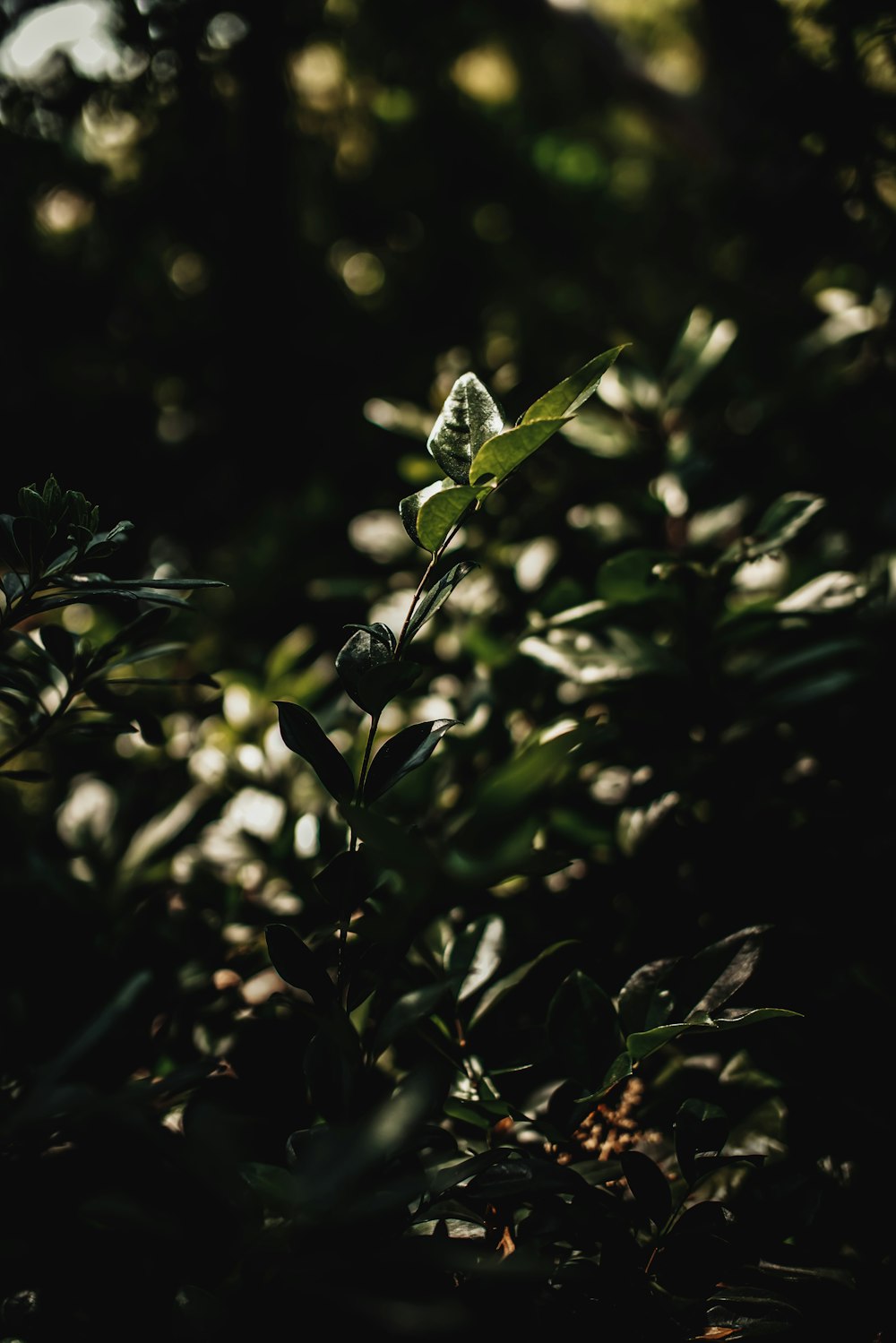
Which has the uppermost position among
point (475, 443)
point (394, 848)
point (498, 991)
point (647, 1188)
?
point (475, 443)

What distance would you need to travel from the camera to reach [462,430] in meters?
0.54

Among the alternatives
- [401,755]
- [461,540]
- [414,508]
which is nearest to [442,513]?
[414,508]

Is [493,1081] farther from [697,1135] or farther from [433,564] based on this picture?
[433,564]

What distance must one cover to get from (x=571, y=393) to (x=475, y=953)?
0.44 meters

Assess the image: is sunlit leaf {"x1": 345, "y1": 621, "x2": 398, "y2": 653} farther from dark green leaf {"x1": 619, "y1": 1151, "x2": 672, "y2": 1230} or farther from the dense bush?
dark green leaf {"x1": 619, "y1": 1151, "x2": 672, "y2": 1230}

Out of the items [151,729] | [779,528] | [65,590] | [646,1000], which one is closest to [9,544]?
[65,590]

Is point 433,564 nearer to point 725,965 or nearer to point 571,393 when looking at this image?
point 571,393

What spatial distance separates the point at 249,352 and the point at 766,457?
3.89 feet

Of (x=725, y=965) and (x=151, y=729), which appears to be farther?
(x=151, y=729)

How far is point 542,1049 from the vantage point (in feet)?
2.02

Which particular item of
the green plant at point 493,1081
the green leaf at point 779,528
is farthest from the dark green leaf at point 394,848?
the green leaf at point 779,528

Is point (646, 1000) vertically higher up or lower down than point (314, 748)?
lower down

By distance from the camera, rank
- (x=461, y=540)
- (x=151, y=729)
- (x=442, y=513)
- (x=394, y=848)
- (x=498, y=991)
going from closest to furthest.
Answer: (x=394, y=848) → (x=442, y=513) → (x=498, y=991) → (x=151, y=729) → (x=461, y=540)

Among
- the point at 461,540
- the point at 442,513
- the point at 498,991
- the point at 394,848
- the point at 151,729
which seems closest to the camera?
the point at 394,848
